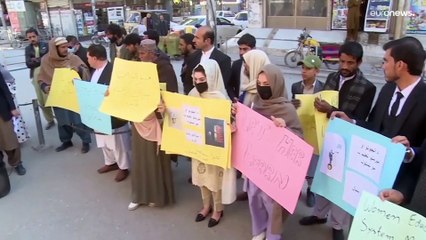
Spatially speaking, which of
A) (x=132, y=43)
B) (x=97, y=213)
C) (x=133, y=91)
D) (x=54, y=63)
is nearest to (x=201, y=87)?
(x=133, y=91)

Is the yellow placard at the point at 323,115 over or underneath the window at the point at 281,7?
underneath

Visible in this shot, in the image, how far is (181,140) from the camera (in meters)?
2.87

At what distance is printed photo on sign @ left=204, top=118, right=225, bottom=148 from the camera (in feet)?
8.44

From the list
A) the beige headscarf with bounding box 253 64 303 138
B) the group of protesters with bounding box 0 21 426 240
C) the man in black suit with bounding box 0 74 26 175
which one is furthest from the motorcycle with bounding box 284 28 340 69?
the beige headscarf with bounding box 253 64 303 138

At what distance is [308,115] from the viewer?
9.02 ft

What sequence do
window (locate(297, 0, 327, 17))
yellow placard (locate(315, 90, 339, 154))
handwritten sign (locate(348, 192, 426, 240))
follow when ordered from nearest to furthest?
handwritten sign (locate(348, 192, 426, 240)) → yellow placard (locate(315, 90, 339, 154)) → window (locate(297, 0, 327, 17))

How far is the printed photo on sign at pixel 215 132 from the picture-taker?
2.57 metres

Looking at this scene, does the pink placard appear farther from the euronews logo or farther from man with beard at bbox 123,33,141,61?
the euronews logo

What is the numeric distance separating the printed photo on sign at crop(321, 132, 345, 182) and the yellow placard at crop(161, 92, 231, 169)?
699mm

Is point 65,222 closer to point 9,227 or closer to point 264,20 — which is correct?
point 9,227

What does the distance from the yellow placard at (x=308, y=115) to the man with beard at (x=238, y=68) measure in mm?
1159

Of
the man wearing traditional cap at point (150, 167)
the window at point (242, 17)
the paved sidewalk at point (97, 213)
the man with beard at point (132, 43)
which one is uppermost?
the man with beard at point (132, 43)

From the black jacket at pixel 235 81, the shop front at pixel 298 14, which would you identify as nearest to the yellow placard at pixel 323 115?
the black jacket at pixel 235 81

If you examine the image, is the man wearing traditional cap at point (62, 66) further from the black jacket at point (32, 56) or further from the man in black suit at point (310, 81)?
the man in black suit at point (310, 81)
